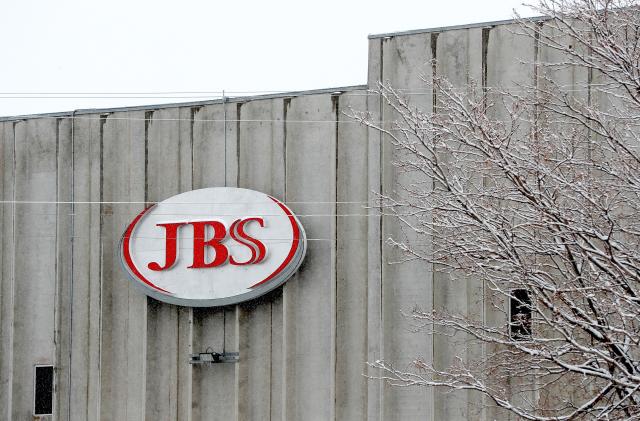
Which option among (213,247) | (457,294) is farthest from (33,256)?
(457,294)

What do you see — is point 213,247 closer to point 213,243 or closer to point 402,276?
point 213,243

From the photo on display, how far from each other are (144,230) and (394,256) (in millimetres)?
4619

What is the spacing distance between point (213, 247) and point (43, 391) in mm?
4115

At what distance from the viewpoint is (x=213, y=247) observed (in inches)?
869

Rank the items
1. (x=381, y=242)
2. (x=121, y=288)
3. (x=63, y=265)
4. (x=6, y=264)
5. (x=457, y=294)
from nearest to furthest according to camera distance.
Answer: (x=457, y=294) → (x=381, y=242) → (x=121, y=288) → (x=63, y=265) → (x=6, y=264)

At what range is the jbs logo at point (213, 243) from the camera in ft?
71.6

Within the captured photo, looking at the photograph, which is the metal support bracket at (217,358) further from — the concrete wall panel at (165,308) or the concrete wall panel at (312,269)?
the concrete wall panel at (312,269)

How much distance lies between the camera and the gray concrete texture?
829 inches

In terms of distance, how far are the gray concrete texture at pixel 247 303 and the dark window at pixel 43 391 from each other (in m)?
0.16

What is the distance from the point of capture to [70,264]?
74.8ft

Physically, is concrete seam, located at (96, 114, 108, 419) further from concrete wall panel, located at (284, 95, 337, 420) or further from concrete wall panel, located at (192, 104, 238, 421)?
concrete wall panel, located at (284, 95, 337, 420)

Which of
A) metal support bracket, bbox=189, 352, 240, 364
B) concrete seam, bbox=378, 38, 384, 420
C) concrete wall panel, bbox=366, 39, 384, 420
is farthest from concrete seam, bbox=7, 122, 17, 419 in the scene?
concrete seam, bbox=378, 38, 384, 420

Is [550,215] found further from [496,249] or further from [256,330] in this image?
[256,330]

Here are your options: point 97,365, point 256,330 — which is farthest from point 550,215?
point 97,365
